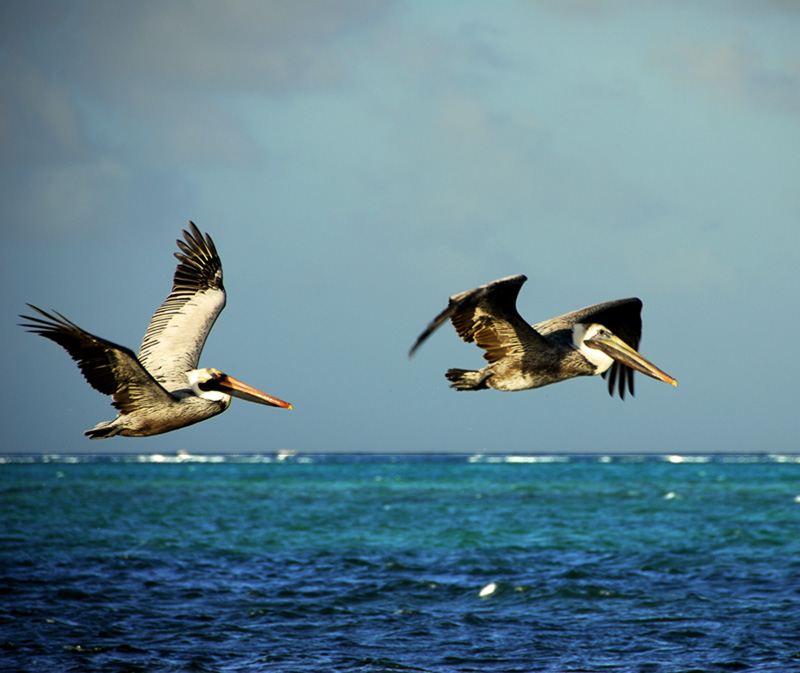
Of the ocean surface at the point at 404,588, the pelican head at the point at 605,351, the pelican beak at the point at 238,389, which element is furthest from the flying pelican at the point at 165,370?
the ocean surface at the point at 404,588

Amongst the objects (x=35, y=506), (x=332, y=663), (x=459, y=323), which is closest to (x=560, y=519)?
(x=332, y=663)

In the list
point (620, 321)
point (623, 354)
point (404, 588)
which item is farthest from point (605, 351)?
point (404, 588)

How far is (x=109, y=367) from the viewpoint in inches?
232

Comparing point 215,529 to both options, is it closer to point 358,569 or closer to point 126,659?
point 358,569

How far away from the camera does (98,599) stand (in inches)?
727

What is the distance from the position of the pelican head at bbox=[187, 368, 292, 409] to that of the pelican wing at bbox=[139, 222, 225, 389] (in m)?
0.20

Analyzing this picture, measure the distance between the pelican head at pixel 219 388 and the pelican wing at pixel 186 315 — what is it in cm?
20

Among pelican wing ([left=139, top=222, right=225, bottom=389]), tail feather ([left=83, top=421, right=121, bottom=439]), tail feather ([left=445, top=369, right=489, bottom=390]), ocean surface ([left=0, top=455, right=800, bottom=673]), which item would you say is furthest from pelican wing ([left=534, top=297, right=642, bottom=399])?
ocean surface ([left=0, top=455, right=800, bottom=673])

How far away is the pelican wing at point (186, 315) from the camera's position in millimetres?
7113

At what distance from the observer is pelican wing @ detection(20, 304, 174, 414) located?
18.6 ft

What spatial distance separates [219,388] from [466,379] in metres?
1.91

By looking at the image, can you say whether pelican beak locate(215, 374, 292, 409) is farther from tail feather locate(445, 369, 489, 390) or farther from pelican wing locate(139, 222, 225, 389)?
tail feather locate(445, 369, 489, 390)

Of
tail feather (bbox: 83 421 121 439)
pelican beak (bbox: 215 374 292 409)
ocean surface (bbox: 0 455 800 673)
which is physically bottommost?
ocean surface (bbox: 0 455 800 673)

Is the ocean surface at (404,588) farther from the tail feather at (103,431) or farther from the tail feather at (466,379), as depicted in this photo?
the tail feather at (103,431)
